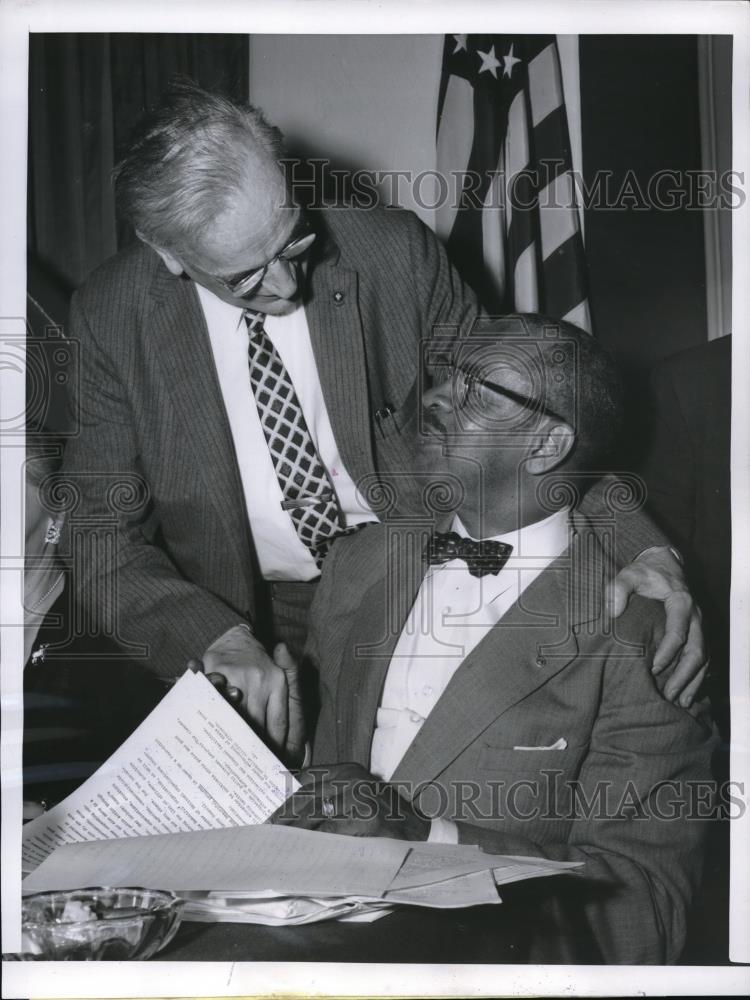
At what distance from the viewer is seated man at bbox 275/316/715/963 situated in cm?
154

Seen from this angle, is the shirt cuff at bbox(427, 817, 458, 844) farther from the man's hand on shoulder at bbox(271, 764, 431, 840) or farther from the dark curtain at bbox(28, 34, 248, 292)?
the dark curtain at bbox(28, 34, 248, 292)

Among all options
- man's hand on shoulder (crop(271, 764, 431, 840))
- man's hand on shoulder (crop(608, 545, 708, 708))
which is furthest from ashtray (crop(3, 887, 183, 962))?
man's hand on shoulder (crop(608, 545, 708, 708))

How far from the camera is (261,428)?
164 centimetres

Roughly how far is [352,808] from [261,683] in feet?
0.86

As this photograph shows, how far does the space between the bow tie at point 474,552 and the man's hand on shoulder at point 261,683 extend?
33 centimetres

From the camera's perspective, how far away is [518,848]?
61.7 inches

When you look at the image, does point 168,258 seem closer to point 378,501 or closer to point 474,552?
point 378,501

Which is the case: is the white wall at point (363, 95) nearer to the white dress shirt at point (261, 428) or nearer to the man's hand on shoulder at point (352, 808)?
the white dress shirt at point (261, 428)

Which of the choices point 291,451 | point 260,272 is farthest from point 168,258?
point 291,451

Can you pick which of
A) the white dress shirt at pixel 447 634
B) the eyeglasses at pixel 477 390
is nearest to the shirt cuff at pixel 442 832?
the white dress shirt at pixel 447 634

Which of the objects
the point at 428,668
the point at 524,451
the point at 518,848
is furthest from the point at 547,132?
the point at 518,848

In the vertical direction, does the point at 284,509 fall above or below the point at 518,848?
above

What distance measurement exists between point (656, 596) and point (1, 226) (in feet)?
4.33

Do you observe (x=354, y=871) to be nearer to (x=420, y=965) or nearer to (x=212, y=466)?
(x=420, y=965)
